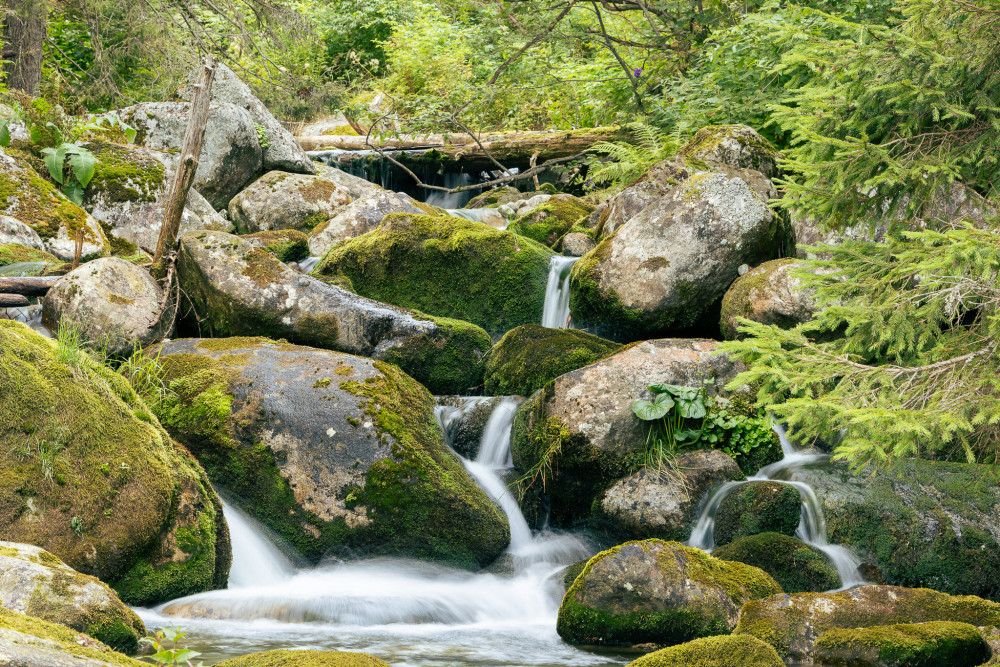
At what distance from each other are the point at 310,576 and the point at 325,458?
2.90ft

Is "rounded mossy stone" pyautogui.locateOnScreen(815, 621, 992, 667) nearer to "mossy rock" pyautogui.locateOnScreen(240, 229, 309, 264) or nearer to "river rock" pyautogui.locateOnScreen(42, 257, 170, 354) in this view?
"river rock" pyautogui.locateOnScreen(42, 257, 170, 354)

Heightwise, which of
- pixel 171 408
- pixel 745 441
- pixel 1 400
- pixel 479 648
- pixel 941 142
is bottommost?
pixel 479 648

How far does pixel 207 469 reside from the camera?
6293 mm

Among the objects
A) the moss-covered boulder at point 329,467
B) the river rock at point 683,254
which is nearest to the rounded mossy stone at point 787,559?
the moss-covered boulder at point 329,467

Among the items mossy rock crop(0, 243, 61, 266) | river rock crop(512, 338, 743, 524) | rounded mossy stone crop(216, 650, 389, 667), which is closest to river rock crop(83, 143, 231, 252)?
mossy rock crop(0, 243, 61, 266)

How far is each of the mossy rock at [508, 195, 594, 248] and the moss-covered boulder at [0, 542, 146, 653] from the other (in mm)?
8582

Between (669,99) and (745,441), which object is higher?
(669,99)

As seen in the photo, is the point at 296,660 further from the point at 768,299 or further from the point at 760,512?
the point at 768,299

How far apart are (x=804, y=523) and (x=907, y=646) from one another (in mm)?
2174

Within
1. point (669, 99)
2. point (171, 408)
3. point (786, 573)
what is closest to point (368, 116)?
point (669, 99)

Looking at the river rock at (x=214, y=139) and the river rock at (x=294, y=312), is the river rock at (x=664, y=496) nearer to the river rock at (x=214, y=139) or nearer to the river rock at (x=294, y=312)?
the river rock at (x=294, y=312)

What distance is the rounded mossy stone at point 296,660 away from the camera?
293cm

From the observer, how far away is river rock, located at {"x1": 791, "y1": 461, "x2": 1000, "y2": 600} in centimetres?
597

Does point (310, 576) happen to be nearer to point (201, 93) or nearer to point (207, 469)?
point (207, 469)
